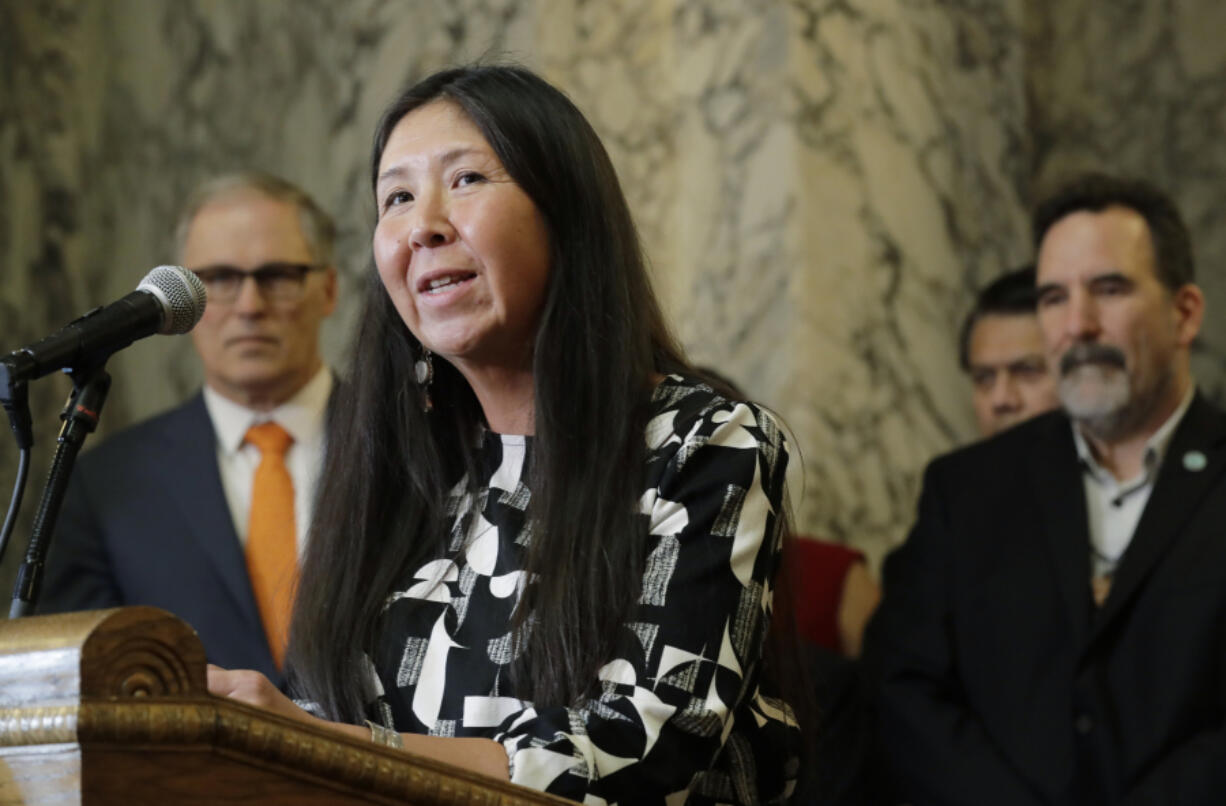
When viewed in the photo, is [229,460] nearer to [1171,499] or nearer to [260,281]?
[260,281]

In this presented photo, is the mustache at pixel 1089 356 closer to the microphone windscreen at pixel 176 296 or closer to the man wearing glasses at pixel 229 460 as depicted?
the man wearing glasses at pixel 229 460

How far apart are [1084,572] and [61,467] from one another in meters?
2.36

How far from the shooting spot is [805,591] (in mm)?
3850

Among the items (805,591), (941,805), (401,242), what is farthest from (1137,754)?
(401,242)

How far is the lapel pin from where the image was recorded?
11.2ft

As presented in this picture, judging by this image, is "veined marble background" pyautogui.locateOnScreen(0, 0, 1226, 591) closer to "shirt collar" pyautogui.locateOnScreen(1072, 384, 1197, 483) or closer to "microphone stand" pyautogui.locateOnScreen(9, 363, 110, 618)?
"shirt collar" pyautogui.locateOnScreen(1072, 384, 1197, 483)

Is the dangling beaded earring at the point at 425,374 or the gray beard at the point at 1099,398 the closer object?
the dangling beaded earring at the point at 425,374

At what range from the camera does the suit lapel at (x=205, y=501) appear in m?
3.48

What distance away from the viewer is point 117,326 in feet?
5.54

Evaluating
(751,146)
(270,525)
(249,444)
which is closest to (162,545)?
(270,525)

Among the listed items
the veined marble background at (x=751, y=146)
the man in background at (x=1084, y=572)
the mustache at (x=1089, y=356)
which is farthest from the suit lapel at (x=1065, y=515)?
the veined marble background at (x=751, y=146)

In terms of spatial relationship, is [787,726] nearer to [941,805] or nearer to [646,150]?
[941,805]

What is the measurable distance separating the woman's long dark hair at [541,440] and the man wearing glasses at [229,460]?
3.95 feet

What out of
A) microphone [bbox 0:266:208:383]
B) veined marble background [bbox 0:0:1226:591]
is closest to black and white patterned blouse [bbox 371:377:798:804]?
microphone [bbox 0:266:208:383]
